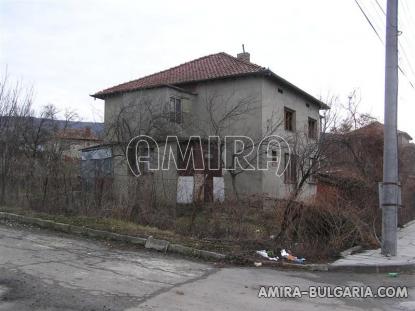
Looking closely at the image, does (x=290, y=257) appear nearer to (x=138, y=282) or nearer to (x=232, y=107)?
(x=138, y=282)

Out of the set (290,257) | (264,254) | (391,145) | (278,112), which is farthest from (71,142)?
(391,145)

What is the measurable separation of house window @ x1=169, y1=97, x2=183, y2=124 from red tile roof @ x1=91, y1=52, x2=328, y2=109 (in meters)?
1.24

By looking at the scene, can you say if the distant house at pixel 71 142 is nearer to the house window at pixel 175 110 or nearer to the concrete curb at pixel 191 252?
the house window at pixel 175 110

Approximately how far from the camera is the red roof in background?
2694cm

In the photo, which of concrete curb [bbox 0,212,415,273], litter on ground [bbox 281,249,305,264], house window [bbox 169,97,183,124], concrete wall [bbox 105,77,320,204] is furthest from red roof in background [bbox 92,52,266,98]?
litter on ground [bbox 281,249,305,264]

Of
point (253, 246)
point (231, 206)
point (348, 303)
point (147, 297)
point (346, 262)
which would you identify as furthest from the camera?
point (231, 206)

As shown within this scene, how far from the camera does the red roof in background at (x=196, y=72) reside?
88.4 feet

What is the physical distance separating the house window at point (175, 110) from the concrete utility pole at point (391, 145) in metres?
15.6

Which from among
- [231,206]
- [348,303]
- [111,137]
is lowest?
[348,303]

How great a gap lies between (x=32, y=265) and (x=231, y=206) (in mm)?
5315

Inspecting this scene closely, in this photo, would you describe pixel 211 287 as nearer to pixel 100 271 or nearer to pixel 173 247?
pixel 100 271

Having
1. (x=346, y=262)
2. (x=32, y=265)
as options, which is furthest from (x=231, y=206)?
(x=32, y=265)

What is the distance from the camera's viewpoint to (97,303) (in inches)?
253

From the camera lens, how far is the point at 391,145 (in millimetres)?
11961
